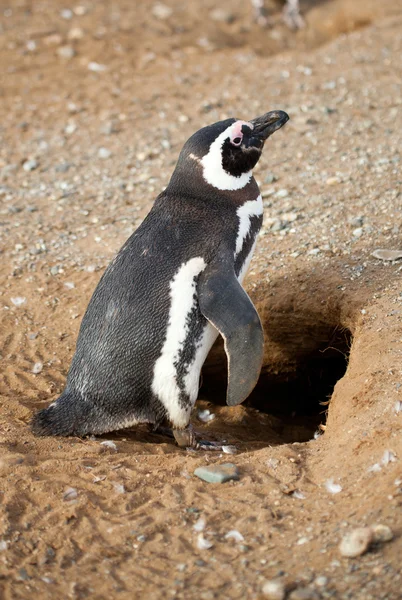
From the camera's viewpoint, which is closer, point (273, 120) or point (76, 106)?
point (273, 120)

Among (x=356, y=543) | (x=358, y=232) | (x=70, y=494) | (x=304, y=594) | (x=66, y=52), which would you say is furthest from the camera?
(x=66, y=52)

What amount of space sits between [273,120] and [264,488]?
192 cm

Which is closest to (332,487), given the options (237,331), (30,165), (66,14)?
(237,331)

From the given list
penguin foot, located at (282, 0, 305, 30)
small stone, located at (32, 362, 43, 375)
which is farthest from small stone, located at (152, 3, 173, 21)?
small stone, located at (32, 362, 43, 375)

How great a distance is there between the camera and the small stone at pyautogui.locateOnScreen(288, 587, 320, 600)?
2385mm

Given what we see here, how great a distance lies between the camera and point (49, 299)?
186 inches

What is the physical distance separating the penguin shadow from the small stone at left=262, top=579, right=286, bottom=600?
1475mm

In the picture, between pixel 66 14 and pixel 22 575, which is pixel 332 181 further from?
pixel 66 14

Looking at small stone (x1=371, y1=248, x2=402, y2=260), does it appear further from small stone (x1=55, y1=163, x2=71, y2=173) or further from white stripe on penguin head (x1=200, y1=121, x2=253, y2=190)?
small stone (x1=55, y1=163, x2=71, y2=173)

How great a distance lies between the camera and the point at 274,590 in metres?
2.42

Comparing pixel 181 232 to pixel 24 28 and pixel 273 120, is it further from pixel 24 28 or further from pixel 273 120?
pixel 24 28

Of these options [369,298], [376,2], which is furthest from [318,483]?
[376,2]

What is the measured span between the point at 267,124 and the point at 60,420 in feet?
5.95

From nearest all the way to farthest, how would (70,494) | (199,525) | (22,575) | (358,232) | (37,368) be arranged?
1. (22,575)
2. (199,525)
3. (70,494)
4. (37,368)
5. (358,232)
